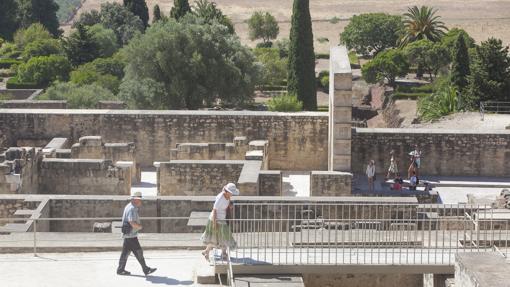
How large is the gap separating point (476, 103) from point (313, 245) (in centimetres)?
2488

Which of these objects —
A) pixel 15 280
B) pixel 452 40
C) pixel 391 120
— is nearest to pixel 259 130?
pixel 15 280

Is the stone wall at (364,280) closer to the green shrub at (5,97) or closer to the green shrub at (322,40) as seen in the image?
the green shrub at (5,97)

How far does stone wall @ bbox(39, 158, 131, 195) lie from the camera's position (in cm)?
2364

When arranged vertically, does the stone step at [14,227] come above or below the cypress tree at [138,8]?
below

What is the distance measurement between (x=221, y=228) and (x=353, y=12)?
94818 mm

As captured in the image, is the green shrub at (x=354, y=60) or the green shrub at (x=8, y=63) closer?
the green shrub at (x=8, y=63)

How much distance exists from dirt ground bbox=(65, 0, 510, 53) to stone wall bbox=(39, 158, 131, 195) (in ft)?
205

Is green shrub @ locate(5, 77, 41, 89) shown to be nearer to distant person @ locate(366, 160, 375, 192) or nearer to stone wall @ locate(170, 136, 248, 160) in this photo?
stone wall @ locate(170, 136, 248, 160)

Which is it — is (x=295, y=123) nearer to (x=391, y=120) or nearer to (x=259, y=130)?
(x=259, y=130)

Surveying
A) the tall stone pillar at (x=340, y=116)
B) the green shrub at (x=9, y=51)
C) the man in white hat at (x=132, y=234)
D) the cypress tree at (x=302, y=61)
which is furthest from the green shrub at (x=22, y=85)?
the man in white hat at (x=132, y=234)

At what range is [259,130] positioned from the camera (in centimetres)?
2658

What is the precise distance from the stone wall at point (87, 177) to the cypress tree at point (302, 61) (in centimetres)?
2336

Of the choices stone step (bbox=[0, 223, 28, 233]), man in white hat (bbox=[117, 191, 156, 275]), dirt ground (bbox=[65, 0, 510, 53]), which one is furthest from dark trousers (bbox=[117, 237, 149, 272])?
dirt ground (bbox=[65, 0, 510, 53])

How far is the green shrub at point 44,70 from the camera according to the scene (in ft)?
Answer: 197
